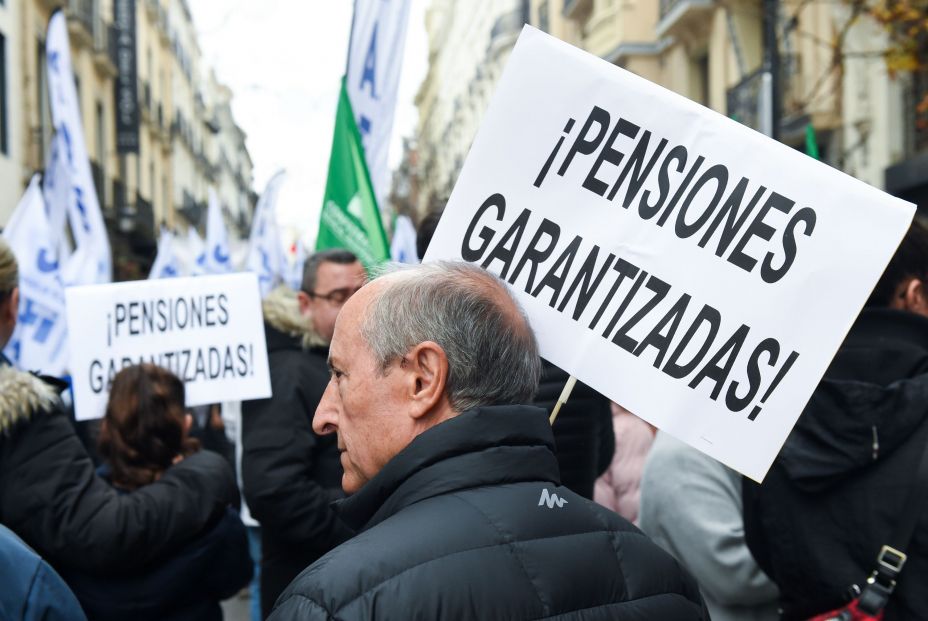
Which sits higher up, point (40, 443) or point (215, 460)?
point (40, 443)

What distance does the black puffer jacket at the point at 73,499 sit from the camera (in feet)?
8.83

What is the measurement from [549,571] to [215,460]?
2.06 metres

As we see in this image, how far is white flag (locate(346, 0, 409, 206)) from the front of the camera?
16.3ft

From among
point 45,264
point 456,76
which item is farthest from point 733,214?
point 456,76

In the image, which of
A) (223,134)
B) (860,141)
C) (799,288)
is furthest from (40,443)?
(223,134)

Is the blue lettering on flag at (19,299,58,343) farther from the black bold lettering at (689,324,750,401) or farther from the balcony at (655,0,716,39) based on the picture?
the balcony at (655,0,716,39)

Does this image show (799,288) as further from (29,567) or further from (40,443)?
(40,443)

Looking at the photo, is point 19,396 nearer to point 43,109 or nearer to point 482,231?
point 482,231

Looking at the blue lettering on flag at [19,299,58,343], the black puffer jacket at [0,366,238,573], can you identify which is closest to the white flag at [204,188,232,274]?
the blue lettering on flag at [19,299,58,343]

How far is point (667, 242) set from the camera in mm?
2189

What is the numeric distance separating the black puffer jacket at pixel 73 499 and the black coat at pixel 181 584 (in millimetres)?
55

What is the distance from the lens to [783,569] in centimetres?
250

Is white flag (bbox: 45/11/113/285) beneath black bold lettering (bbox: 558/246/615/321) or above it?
beneath

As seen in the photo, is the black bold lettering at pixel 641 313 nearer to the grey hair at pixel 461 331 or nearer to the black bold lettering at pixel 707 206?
the black bold lettering at pixel 707 206
